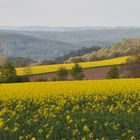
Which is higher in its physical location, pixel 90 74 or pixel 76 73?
pixel 76 73

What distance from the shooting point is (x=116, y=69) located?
232 ft

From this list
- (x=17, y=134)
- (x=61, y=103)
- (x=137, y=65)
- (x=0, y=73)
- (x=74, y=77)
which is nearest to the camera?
(x=17, y=134)

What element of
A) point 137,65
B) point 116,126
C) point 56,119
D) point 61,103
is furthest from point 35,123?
point 137,65

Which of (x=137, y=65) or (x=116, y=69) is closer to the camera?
(x=116, y=69)

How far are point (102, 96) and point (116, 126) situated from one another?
944cm

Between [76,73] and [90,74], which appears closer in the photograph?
[76,73]

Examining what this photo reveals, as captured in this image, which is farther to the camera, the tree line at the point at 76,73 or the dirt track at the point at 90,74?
the dirt track at the point at 90,74

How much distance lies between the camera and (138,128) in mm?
12086

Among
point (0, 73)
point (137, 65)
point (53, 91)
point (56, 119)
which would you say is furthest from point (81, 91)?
point (137, 65)

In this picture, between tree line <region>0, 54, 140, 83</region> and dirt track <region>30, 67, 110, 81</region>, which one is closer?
tree line <region>0, 54, 140, 83</region>

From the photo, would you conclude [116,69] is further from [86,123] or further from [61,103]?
[86,123]

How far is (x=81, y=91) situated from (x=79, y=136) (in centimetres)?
1219

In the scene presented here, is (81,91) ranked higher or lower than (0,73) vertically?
higher

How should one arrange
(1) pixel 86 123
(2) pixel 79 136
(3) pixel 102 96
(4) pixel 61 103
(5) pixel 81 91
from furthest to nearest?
(5) pixel 81 91 < (3) pixel 102 96 < (4) pixel 61 103 < (1) pixel 86 123 < (2) pixel 79 136
